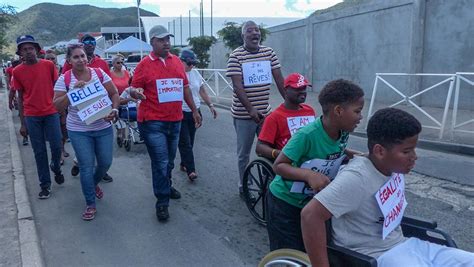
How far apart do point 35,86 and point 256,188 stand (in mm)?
2915

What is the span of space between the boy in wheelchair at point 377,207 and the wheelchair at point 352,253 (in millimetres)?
77

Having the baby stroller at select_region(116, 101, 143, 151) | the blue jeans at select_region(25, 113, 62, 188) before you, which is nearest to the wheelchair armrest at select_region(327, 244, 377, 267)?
the blue jeans at select_region(25, 113, 62, 188)

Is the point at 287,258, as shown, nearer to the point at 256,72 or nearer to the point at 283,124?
the point at 283,124

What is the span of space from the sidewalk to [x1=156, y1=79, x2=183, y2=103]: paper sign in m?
1.82

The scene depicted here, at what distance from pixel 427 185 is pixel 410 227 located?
11.8ft

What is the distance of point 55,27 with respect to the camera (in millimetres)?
131250

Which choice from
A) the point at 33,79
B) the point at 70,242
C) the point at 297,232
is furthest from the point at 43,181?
the point at 297,232

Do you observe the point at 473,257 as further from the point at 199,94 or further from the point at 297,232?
the point at 199,94

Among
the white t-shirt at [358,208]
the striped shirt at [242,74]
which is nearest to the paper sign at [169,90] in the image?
the striped shirt at [242,74]

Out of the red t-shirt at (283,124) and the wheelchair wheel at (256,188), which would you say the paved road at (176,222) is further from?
the red t-shirt at (283,124)

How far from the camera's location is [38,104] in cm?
550

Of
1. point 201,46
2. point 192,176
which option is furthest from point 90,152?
point 201,46

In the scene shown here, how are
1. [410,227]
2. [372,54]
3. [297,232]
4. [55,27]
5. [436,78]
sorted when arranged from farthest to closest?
[55,27] < [372,54] < [436,78] < [297,232] < [410,227]

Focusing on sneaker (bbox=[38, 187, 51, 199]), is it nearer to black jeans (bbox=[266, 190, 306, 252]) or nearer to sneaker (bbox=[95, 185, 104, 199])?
sneaker (bbox=[95, 185, 104, 199])
